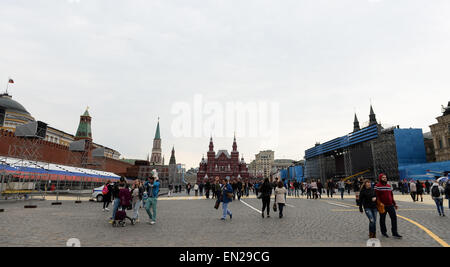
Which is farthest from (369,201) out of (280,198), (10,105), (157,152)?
(157,152)

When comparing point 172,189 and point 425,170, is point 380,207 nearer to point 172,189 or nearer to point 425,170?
point 172,189

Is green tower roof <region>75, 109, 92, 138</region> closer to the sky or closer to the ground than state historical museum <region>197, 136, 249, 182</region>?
closer to the sky

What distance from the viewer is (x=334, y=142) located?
8369 centimetres

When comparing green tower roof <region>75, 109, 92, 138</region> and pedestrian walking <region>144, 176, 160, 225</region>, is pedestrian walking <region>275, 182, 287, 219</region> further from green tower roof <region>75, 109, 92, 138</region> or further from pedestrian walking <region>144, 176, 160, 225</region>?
green tower roof <region>75, 109, 92, 138</region>

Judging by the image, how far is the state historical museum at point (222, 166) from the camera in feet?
313

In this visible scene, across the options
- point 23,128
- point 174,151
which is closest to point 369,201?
point 23,128

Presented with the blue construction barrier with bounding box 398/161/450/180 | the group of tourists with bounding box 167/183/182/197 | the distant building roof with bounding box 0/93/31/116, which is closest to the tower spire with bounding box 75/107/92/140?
the distant building roof with bounding box 0/93/31/116

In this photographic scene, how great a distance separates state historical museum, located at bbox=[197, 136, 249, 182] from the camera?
313 ft

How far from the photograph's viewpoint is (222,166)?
9681 cm

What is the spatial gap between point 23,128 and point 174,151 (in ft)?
423

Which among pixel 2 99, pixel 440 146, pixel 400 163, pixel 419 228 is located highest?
pixel 2 99
